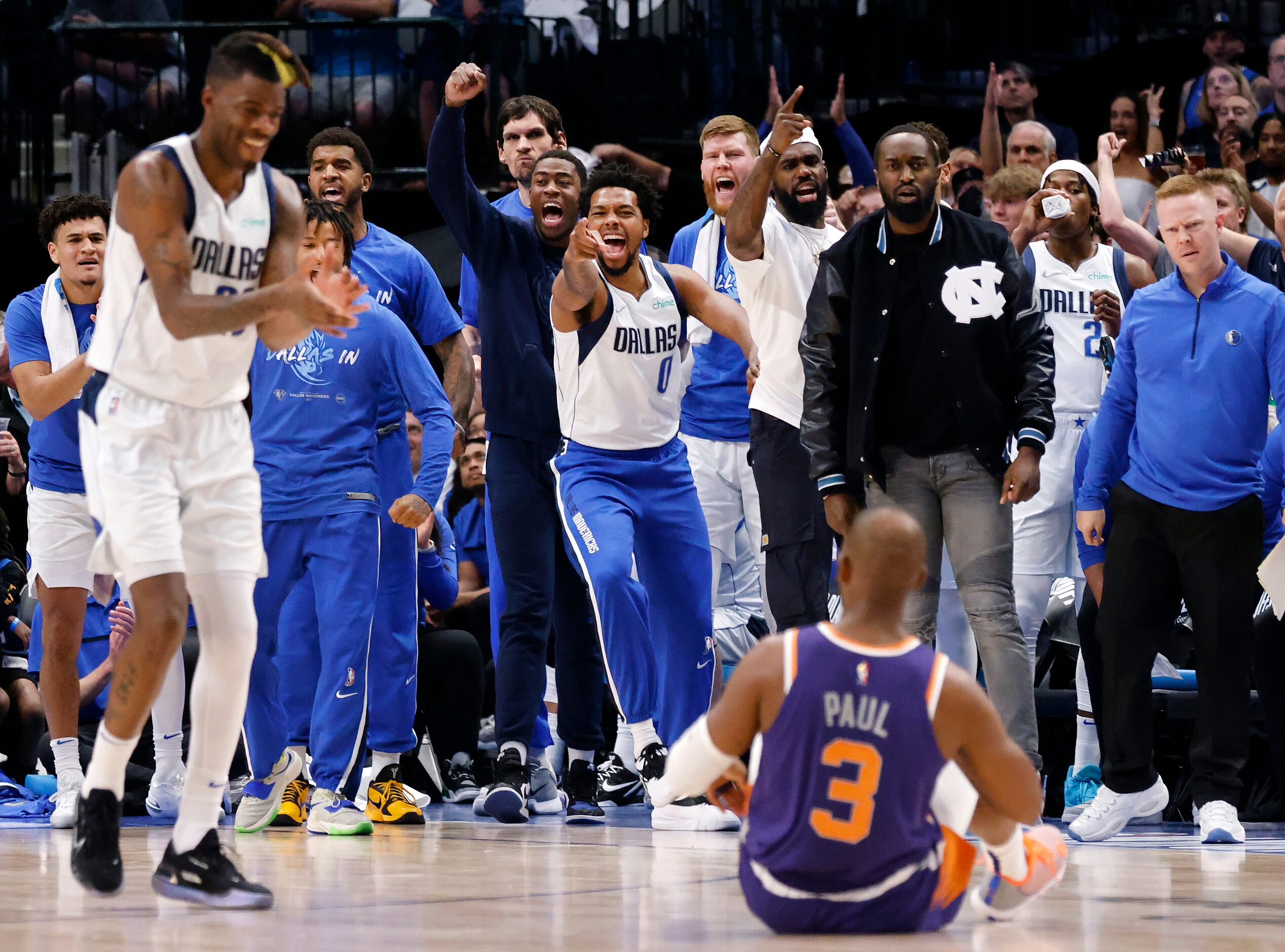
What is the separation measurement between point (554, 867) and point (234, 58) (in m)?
2.32

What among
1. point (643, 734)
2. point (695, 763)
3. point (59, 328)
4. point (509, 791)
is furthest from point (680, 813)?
point (59, 328)

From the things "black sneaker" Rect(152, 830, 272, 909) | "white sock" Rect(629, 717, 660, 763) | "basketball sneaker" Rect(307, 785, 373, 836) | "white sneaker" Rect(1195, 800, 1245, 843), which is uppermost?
"black sneaker" Rect(152, 830, 272, 909)

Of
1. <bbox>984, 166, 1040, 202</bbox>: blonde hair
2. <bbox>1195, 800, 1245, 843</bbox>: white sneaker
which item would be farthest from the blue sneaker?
<bbox>984, 166, 1040, 202</bbox>: blonde hair

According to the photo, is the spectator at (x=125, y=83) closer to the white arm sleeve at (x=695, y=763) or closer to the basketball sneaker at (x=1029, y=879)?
the white arm sleeve at (x=695, y=763)

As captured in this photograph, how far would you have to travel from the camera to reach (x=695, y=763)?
11.3ft

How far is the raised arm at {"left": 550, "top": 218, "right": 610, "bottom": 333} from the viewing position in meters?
6.02

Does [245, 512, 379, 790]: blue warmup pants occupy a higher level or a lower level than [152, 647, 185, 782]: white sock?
higher

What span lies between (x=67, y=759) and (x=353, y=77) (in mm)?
5761

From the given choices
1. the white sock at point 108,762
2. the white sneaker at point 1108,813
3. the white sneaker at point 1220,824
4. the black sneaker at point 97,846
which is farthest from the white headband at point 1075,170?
the black sneaker at point 97,846

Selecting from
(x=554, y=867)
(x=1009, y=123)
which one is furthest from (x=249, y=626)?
(x=1009, y=123)

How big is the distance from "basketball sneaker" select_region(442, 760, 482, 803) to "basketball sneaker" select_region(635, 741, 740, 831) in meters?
1.52

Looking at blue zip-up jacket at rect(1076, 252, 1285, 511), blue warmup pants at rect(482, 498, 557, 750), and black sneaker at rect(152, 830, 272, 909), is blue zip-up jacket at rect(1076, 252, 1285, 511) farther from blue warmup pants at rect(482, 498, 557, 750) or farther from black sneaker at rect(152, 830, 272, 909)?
black sneaker at rect(152, 830, 272, 909)

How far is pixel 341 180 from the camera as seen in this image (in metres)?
6.90

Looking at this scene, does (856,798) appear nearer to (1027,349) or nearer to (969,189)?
(1027,349)
